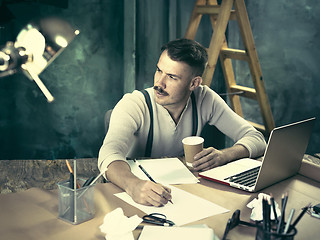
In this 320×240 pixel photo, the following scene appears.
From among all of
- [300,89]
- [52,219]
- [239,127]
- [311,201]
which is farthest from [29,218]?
Result: [300,89]

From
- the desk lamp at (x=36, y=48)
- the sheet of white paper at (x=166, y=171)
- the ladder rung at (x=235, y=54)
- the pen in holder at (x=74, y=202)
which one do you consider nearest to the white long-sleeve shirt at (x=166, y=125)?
the sheet of white paper at (x=166, y=171)

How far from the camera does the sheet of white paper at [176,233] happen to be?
39.8 inches

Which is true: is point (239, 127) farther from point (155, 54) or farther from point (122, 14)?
point (122, 14)

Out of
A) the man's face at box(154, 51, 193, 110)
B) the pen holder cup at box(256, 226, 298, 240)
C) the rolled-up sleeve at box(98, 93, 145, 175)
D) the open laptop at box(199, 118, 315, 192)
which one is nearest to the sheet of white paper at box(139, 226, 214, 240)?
the pen holder cup at box(256, 226, 298, 240)

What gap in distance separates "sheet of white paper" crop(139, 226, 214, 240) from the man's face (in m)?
0.94

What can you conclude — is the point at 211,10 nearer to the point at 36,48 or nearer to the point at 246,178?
the point at 36,48

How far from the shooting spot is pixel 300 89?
3.35 meters

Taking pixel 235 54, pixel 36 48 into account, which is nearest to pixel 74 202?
pixel 235 54

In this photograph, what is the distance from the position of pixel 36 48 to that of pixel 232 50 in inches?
63.3

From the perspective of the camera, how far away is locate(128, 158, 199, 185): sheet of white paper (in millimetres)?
1460

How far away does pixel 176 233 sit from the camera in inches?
40.4

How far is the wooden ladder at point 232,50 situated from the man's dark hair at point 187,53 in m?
0.87

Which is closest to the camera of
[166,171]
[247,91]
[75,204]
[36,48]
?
[75,204]

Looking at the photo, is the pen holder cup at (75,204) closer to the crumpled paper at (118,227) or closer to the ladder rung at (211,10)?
the crumpled paper at (118,227)
